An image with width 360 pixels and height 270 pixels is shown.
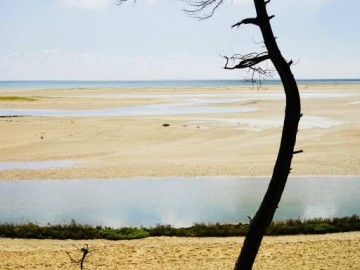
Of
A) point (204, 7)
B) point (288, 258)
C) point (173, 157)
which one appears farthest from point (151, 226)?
point (173, 157)

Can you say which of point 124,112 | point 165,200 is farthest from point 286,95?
point 124,112

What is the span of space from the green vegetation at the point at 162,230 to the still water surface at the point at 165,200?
78.1 inches

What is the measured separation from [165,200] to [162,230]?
5677 millimetres

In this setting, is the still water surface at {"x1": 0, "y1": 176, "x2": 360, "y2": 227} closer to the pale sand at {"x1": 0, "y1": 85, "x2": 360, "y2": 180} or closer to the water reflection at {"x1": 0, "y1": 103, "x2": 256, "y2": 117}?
the pale sand at {"x1": 0, "y1": 85, "x2": 360, "y2": 180}

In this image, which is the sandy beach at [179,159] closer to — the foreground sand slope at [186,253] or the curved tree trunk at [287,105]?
the foreground sand slope at [186,253]

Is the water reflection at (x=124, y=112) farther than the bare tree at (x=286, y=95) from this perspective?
Yes

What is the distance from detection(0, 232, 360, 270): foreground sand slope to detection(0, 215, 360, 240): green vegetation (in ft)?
1.31

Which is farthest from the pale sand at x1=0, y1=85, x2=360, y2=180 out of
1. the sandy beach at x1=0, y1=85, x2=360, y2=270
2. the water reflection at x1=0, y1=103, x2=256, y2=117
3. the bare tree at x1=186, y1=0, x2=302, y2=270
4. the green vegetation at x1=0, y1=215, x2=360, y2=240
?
the bare tree at x1=186, y1=0, x2=302, y2=270

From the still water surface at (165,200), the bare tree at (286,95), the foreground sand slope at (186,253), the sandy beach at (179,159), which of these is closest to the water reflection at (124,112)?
the sandy beach at (179,159)

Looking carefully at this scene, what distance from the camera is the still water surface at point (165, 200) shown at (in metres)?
19.2

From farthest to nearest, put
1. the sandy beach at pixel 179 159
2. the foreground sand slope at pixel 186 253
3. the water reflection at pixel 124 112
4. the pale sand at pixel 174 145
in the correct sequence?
the water reflection at pixel 124 112, the pale sand at pixel 174 145, the sandy beach at pixel 179 159, the foreground sand slope at pixel 186 253

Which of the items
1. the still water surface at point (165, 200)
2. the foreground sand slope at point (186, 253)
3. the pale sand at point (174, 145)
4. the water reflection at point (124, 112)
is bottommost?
the foreground sand slope at point (186, 253)

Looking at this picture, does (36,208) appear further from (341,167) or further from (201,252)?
(341,167)

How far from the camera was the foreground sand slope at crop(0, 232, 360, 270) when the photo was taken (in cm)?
1267
